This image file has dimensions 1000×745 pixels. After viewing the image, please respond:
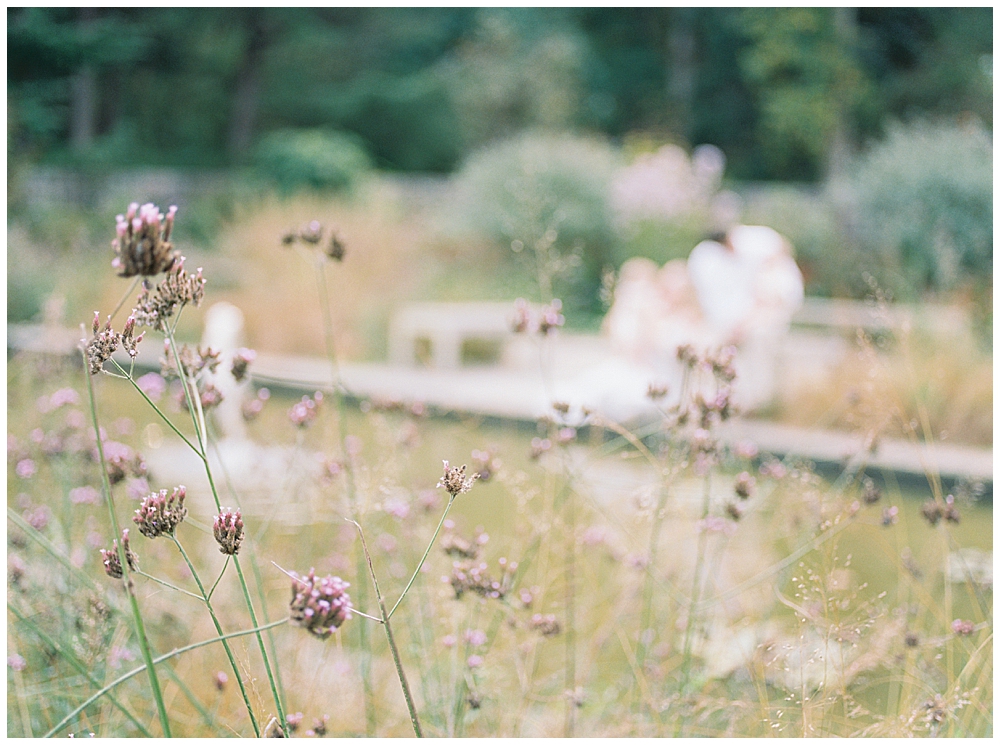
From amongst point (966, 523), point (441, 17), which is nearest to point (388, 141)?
point (441, 17)

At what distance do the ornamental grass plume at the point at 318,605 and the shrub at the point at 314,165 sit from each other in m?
13.4

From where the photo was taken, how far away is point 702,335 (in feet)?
16.9

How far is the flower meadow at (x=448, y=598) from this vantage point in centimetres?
124

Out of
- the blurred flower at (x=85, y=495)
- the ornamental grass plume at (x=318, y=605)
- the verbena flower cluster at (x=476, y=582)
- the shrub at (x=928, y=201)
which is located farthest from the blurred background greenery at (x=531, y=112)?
the ornamental grass plume at (x=318, y=605)

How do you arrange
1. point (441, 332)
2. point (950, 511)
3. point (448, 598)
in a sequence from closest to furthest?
point (950, 511) < point (448, 598) < point (441, 332)

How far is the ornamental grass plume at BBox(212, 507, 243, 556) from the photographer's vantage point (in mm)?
933

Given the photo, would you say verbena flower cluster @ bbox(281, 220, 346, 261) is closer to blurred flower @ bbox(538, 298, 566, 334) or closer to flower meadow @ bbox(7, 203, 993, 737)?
flower meadow @ bbox(7, 203, 993, 737)

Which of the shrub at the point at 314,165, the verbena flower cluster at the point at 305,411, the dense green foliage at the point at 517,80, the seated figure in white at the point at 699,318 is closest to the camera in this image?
the verbena flower cluster at the point at 305,411

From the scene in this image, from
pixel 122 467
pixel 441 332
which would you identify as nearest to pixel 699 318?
pixel 441 332

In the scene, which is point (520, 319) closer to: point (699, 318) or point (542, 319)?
point (542, 319)

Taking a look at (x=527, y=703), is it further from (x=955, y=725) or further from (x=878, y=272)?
(x=878, y=272)

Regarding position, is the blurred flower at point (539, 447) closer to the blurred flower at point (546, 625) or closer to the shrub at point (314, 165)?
the blurred flower at point (546, 625)

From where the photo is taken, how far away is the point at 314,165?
13.9 metres

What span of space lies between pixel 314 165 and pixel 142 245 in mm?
13689
